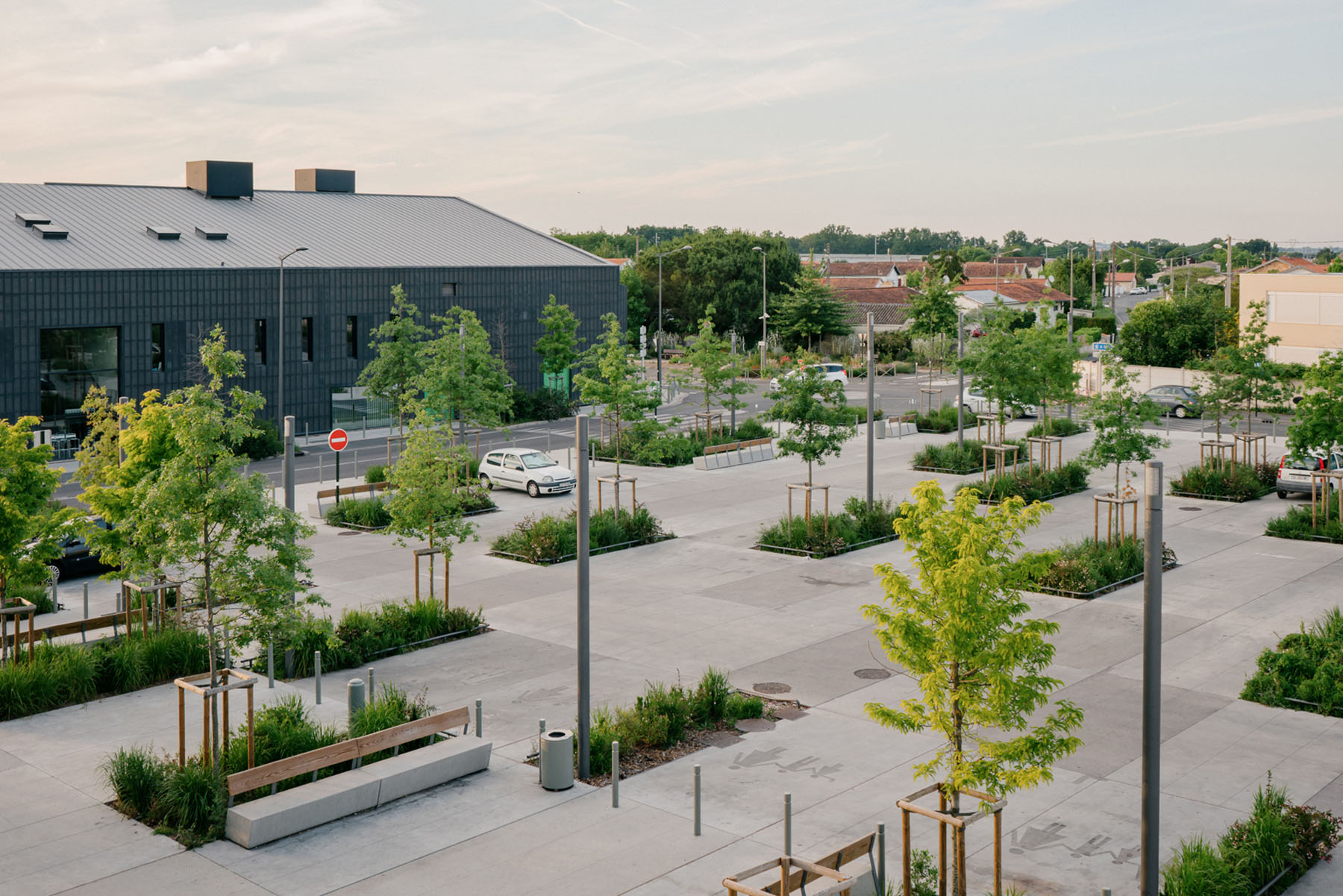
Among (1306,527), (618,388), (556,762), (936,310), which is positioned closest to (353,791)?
(556,762)

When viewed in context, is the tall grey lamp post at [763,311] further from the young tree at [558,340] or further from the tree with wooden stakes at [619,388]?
the tree with wooden stakes at [619,388]

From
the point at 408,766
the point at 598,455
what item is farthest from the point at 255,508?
Result: the point at 598,455

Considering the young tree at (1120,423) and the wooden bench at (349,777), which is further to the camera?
the young tree at (1120,423)

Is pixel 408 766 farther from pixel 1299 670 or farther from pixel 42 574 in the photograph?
pixel 1299 670

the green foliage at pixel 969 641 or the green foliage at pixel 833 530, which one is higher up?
the green foliage at pixel 969 641

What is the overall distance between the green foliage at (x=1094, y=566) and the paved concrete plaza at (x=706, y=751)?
0.44 meters

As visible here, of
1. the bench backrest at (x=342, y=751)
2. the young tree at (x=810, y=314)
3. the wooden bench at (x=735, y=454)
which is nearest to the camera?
the bench backrest at (x=342, y=751)

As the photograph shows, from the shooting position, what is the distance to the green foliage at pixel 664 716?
53.8 feet

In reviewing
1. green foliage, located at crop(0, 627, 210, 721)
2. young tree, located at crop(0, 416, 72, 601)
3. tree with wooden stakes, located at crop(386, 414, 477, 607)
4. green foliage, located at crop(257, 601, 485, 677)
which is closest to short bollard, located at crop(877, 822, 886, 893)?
green foliage, located at crop(257, 601, 485, 677)

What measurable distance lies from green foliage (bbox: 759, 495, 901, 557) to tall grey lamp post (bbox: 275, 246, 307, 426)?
70.1ft

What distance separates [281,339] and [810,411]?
24139mm

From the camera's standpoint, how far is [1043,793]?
15.1 m

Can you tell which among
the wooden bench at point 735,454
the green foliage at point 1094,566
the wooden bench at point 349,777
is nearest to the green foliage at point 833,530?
the green foliage at point 1094,566

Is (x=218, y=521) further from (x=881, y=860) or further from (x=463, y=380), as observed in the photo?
(x=463, y=380)
